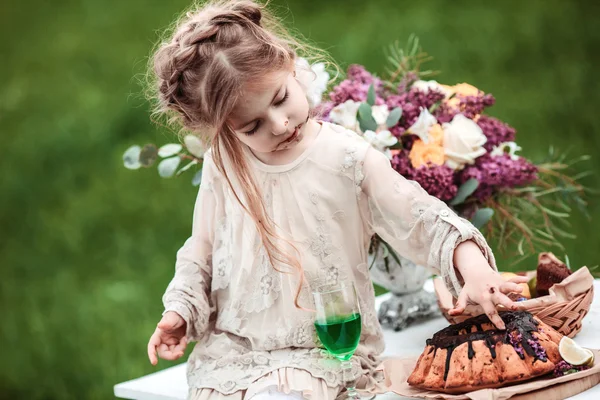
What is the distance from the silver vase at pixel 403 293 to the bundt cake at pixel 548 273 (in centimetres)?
35

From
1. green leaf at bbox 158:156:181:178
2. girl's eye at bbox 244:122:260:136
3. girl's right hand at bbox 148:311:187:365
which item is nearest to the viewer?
girl's eye at bbox 244:122:260:136

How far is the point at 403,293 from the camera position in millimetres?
2746

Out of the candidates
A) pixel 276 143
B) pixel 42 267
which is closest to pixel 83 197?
pixel 42 267

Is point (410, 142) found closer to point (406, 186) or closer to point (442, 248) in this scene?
point (406, 186)

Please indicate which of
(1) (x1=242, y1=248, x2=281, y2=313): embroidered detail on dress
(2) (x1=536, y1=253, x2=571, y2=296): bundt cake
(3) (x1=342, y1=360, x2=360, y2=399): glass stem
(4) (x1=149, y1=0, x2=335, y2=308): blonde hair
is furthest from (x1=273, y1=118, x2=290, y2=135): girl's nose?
(2) (x1=536, y1=253, x2=571, y2=296): bundt cake

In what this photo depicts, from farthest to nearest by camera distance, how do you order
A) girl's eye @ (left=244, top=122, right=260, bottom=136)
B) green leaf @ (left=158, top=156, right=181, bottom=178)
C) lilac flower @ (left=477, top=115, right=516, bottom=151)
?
green leaf @ (left=158, top=156, right=181, bottom=178), lilac flower @ (left=477, top=115, right=516, bottom=151), girl's eye @ (left=244, top=122, right=260, bottom=136)

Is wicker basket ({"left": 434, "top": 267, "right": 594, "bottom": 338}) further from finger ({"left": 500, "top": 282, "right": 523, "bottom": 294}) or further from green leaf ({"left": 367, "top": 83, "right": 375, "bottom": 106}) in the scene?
green leaf ({"left": 367, "top": 83, "right": 375, "bottom": 106})

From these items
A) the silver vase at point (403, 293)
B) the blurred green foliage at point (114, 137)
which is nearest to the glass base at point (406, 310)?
the silver vase at point (403, 293)

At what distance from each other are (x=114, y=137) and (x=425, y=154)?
3.36m

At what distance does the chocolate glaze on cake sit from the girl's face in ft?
1.90

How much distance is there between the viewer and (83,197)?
17.8 ft

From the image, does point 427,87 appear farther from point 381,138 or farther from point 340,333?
point 340,333

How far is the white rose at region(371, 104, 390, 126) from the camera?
2.58 metres

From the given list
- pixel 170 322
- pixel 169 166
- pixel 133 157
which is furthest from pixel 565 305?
pixel 133 157
